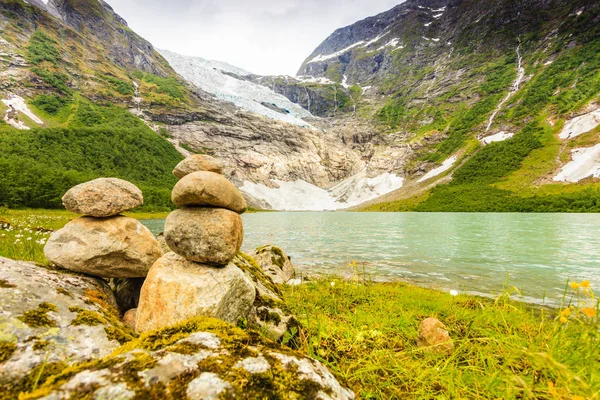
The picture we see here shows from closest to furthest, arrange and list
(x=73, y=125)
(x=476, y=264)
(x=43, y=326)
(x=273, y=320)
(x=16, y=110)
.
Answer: (x=43, y=326) < (x=273, y=320) < (x=476, y=264) < (x=16, y=110) < (x=73, y=125)

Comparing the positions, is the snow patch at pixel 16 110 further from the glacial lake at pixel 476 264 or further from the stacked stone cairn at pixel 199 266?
the stacked stone cairn at pixel 199 266

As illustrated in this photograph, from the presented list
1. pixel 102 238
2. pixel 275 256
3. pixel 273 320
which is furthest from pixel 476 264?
pixel 102 238

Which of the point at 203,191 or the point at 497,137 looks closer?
the point at 203,191

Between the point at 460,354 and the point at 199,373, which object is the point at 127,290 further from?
the point at 460,354

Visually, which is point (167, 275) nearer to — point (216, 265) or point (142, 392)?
point (216, 265)

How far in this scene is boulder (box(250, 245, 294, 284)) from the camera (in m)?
14.2

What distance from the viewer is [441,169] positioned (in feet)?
542

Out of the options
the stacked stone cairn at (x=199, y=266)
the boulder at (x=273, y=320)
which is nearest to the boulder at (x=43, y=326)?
the stacked stone cairn at (x=199, y=266)

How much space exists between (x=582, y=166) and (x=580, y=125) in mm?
30492

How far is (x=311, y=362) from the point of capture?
10.3 feet

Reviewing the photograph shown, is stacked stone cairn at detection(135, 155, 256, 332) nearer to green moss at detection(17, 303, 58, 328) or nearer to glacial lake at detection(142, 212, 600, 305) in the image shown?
green moss at detection(17, 303, 58, 328)

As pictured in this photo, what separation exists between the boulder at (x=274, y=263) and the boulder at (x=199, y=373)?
10.8 m

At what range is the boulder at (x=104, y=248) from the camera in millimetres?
6457

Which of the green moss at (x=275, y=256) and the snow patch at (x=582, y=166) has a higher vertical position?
the snow patch at (x=582, y=166)
